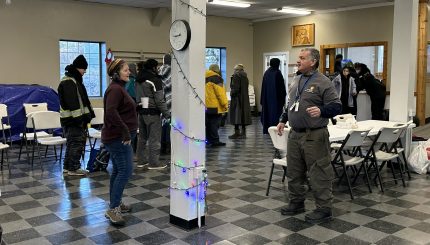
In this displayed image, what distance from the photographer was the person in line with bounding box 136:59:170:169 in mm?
5781

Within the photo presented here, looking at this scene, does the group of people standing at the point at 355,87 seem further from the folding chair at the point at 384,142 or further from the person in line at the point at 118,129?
the person in line at the point at 118,129

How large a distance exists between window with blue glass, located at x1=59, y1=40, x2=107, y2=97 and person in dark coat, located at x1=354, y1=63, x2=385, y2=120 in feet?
19.1

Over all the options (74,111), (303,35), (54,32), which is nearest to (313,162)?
(74,111)

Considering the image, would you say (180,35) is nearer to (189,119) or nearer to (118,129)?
(189,119)

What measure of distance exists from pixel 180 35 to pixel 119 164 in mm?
1172

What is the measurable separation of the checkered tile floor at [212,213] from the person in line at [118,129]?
0.27 m

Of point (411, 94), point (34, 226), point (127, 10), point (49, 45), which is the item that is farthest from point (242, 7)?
point (34, 226)

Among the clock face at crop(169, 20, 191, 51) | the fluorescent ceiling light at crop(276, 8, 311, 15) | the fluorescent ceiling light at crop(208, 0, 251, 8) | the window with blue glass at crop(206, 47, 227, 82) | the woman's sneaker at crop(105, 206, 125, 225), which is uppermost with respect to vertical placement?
the fluorescent ceiling light at crop(276, 8, 311, 15)

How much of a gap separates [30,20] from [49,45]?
2.04 ft

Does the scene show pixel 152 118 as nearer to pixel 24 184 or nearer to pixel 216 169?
pixel 216 169

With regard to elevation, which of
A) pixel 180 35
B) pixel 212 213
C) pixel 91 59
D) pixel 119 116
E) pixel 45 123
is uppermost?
pixel 91 59

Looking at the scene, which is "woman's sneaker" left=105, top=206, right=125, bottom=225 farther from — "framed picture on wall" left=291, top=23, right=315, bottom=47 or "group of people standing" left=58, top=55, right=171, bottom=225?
"framed picture on wall" left=291, top=23, right=315, bottom=47

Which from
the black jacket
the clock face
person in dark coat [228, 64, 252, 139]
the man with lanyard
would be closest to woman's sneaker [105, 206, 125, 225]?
the clock face

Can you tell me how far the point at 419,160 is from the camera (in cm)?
570
